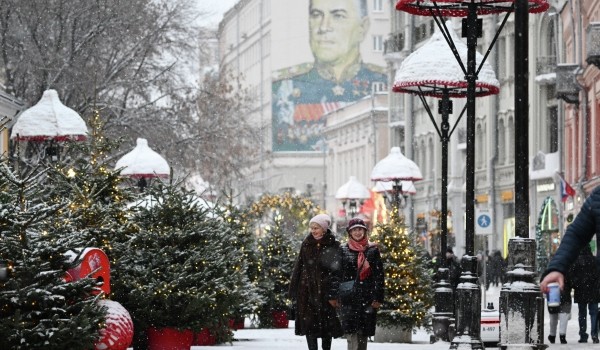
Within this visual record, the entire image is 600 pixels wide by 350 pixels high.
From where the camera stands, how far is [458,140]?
253ft

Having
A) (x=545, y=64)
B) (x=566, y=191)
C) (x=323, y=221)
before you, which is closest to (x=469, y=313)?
(x=323, y=221)

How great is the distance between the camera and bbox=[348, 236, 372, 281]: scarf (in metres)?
17.2

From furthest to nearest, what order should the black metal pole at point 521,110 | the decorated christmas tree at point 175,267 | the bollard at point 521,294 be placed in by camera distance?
the decorated christmas tree at point 175,267, the bollard at point 521,294, the black metal pole at point 521,110

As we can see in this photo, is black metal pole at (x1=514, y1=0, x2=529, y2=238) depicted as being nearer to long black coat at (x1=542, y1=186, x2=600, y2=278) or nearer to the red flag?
long black coat at (x1=542, y1=186, x2=600, y2=278)

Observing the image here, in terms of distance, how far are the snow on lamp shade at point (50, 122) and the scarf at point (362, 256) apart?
47.5 ft

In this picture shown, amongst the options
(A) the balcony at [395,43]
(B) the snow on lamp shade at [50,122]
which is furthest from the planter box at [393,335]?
(A) the balcony at [395,43]

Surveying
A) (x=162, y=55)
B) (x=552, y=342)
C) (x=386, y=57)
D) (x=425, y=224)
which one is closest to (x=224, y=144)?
(x=162, y=55)

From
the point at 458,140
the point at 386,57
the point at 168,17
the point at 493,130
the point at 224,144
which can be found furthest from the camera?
the point at 386,57

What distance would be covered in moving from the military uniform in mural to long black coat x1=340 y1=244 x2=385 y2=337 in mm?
126213

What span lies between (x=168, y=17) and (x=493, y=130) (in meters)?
28.3

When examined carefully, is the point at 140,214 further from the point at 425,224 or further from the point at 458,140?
the point at 425,224

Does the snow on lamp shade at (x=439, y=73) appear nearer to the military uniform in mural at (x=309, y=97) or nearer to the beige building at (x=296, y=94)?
the beige building at (x=296, y=94)

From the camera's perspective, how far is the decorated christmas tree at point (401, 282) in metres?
26.7

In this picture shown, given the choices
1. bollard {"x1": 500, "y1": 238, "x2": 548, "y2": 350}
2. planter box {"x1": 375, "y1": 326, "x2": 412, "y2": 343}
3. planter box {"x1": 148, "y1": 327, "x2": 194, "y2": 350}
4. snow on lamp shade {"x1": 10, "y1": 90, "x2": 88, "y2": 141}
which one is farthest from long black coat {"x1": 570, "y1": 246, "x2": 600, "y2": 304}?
snow on lamp shade {"x1": 10, "y1": 90, "x2": 88, "y2": 141}
